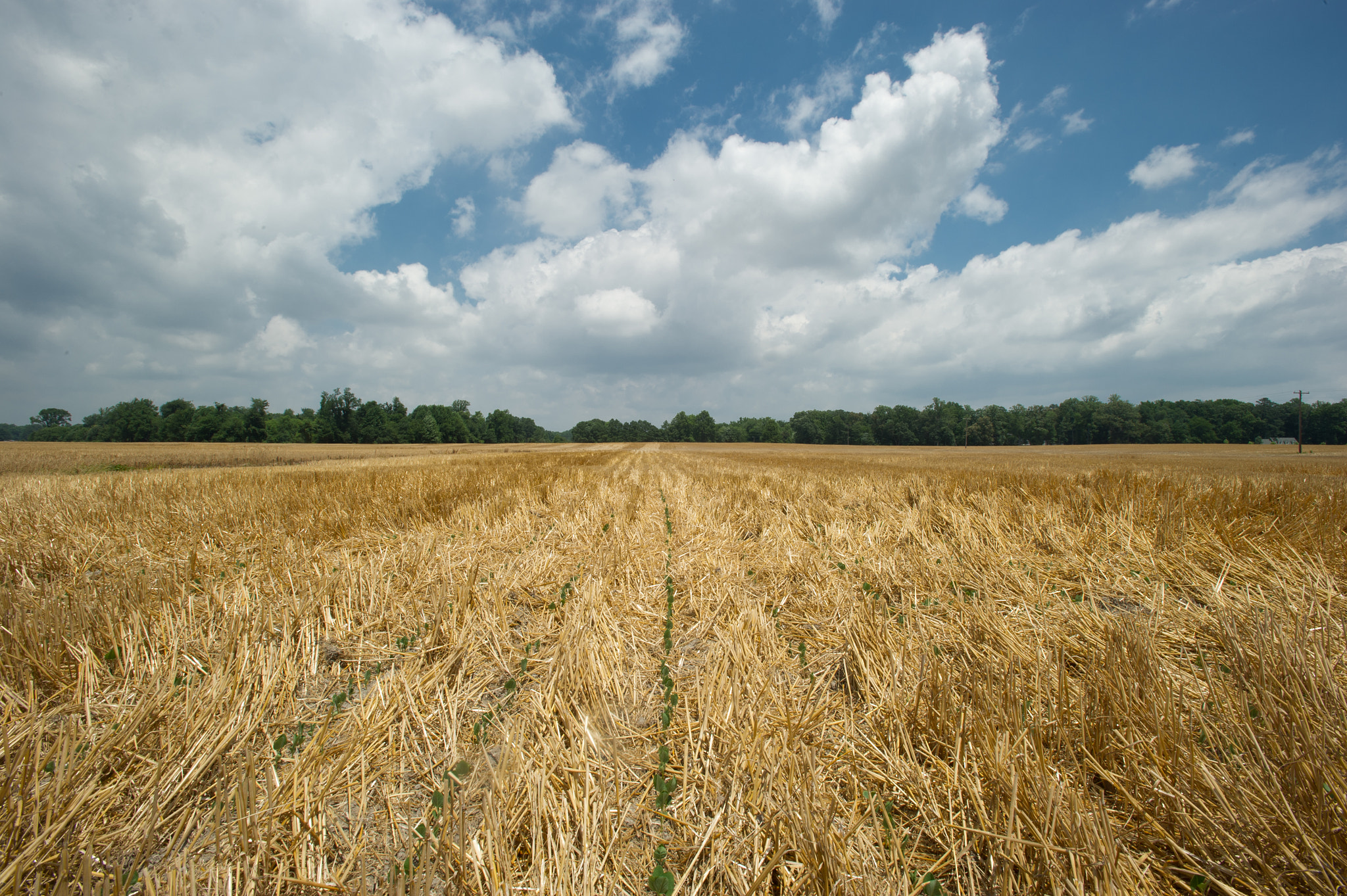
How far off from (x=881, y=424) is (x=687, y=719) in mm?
112562

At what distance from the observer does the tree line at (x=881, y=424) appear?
7856cm

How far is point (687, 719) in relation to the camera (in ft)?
6.73

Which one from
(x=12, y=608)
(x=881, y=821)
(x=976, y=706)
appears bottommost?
(x=881, y=821)

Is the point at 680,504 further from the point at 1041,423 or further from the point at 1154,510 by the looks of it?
the point at 1041,423

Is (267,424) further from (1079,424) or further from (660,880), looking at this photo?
(1079,424)

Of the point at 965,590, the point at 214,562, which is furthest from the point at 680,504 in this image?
the point at 214,562

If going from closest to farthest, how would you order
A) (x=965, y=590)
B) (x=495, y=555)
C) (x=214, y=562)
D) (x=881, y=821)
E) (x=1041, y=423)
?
(x=881, y=821) < (x=965, y=590) < (x=214, y=562) < (x=495, y=555) < (x=1041, y=423)

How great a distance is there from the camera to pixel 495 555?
15.2 feet

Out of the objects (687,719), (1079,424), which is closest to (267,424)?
(687,719)

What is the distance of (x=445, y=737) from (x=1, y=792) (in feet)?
3.87

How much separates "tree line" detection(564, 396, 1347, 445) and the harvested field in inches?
4205

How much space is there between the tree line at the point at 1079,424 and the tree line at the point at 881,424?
8.6 inches

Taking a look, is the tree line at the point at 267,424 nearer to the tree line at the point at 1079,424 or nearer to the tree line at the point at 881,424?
the tree line at the point at 881,424

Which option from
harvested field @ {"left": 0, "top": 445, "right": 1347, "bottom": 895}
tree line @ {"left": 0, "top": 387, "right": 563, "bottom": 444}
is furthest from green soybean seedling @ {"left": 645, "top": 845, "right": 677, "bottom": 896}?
tree line @ {"left": 0, "top": 387, "right": 563, "bottom": 444}
